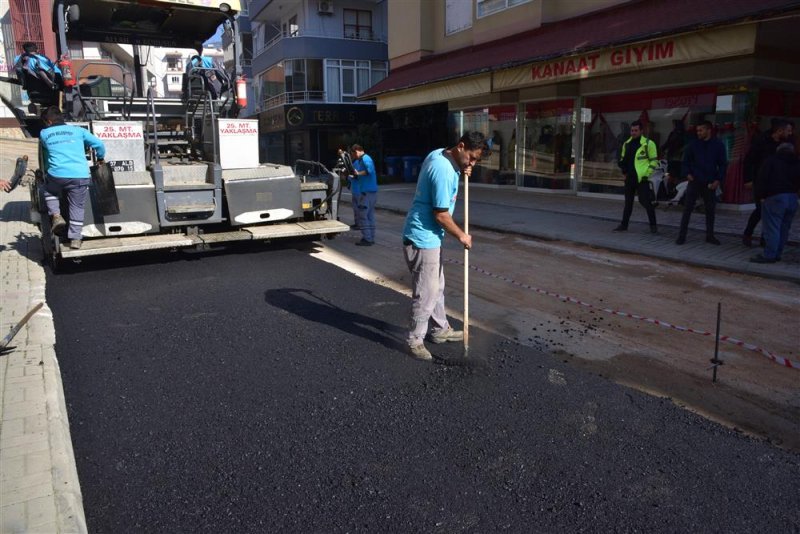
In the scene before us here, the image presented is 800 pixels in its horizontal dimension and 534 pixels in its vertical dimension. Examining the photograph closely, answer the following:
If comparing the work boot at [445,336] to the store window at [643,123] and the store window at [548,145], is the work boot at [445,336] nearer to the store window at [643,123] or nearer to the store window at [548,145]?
the store window at [643,123]

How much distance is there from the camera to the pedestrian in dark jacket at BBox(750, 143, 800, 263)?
7512 mm

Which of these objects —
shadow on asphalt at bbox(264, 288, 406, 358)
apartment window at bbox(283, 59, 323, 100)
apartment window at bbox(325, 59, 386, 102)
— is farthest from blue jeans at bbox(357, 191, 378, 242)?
apartment window at bbox(283, 59, 323, 100)

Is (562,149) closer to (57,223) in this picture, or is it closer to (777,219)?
(777,219)

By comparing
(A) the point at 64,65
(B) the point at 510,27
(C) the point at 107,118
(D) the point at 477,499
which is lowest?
(D) the point at 477,499

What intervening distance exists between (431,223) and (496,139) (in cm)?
1525

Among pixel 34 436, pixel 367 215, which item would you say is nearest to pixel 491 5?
pixel 367 215

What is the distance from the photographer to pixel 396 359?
4.75 metres

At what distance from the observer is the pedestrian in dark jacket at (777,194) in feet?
24.6

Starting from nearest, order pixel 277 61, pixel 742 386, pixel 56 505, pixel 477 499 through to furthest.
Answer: pixel 56 505
pixel 477 499
pixel 742 386
pixel 277 61

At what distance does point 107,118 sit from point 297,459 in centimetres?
729

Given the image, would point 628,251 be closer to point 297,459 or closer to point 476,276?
point 476,276

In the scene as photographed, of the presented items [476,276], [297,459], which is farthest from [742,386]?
[476,276]

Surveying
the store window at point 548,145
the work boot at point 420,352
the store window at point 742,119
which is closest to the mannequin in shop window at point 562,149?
the store window at point 548,145

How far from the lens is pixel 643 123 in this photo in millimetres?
13883
